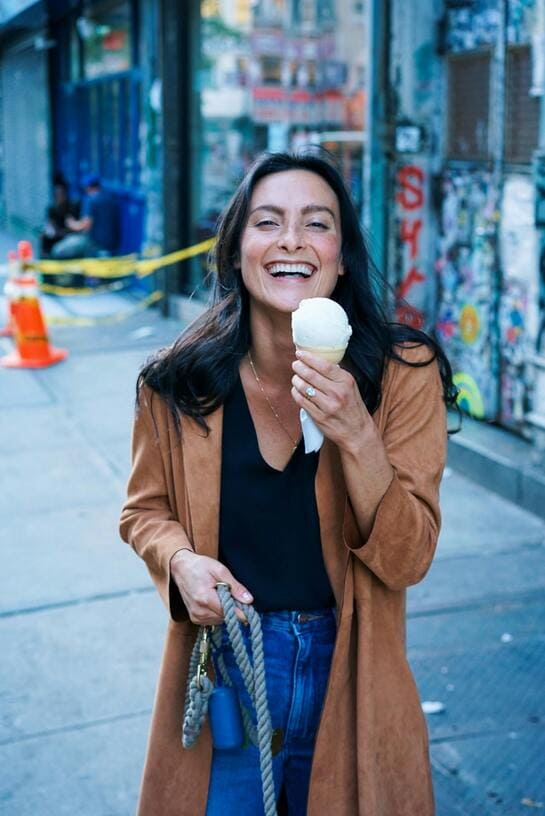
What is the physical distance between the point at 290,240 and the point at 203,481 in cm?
53

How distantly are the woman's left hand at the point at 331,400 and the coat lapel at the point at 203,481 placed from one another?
12.1 inches

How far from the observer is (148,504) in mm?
2369

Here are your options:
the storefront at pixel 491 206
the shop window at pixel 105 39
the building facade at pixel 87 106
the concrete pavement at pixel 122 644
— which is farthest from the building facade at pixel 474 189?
the shop window at pixel 105 39

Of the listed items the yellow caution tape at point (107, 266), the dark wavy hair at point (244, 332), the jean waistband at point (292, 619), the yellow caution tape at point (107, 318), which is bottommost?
the yellow caution tape at point (107, 318)

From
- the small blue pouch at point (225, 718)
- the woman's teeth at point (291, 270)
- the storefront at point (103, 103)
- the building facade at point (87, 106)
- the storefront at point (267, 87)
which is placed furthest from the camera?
the storefront at point (103, 103)

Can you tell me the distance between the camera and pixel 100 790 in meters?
3.65

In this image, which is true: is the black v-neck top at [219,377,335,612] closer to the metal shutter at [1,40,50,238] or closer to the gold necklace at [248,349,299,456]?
the gold necklace at [248,349,299,456]

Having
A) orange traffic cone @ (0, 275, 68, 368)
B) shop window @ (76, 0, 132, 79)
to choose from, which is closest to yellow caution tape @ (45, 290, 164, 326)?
orange traffic cone @ (0, 275, 68, 368)

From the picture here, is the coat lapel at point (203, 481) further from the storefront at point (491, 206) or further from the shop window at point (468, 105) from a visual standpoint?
the shop window at point (468, 105)

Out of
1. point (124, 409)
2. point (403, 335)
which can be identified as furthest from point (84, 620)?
point (124, 409)

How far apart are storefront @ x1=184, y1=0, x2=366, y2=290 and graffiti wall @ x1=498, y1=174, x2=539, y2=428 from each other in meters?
2.36

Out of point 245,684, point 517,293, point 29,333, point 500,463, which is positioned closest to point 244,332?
point 245,684

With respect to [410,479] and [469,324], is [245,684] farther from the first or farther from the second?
[469,324]

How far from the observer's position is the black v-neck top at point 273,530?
86.7 inches
